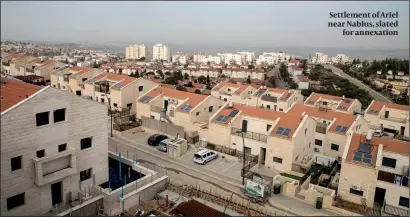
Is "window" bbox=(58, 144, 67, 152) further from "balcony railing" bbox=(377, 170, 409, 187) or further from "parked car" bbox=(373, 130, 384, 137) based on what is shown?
"parked car" bbox=(373, 130, 384, 137)

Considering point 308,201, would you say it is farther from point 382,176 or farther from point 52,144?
point 52,144

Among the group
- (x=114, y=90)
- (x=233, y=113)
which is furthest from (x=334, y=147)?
(x=114, y=90)

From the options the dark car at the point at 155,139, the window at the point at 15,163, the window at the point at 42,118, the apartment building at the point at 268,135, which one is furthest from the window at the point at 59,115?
the apartment building at the point at 268,135

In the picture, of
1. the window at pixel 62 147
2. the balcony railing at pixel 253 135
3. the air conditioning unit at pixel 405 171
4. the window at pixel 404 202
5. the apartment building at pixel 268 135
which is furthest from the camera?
the balcony railing at pixel 253 135

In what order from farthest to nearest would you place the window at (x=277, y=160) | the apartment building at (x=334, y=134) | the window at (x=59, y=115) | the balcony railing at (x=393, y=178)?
the apartment building at (x=334, y=134) < the window at (x=277, y=160) < the balcony railing at (x=393, y=178) < the window at (x=59, y=115)

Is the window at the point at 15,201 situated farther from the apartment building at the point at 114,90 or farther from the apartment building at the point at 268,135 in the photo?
the apartment building at the point at 114,90

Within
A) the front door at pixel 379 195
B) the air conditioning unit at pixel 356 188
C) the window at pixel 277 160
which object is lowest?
the front door at pixel 379 195

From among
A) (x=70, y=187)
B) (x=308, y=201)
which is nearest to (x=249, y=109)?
(x=308, y=201)
